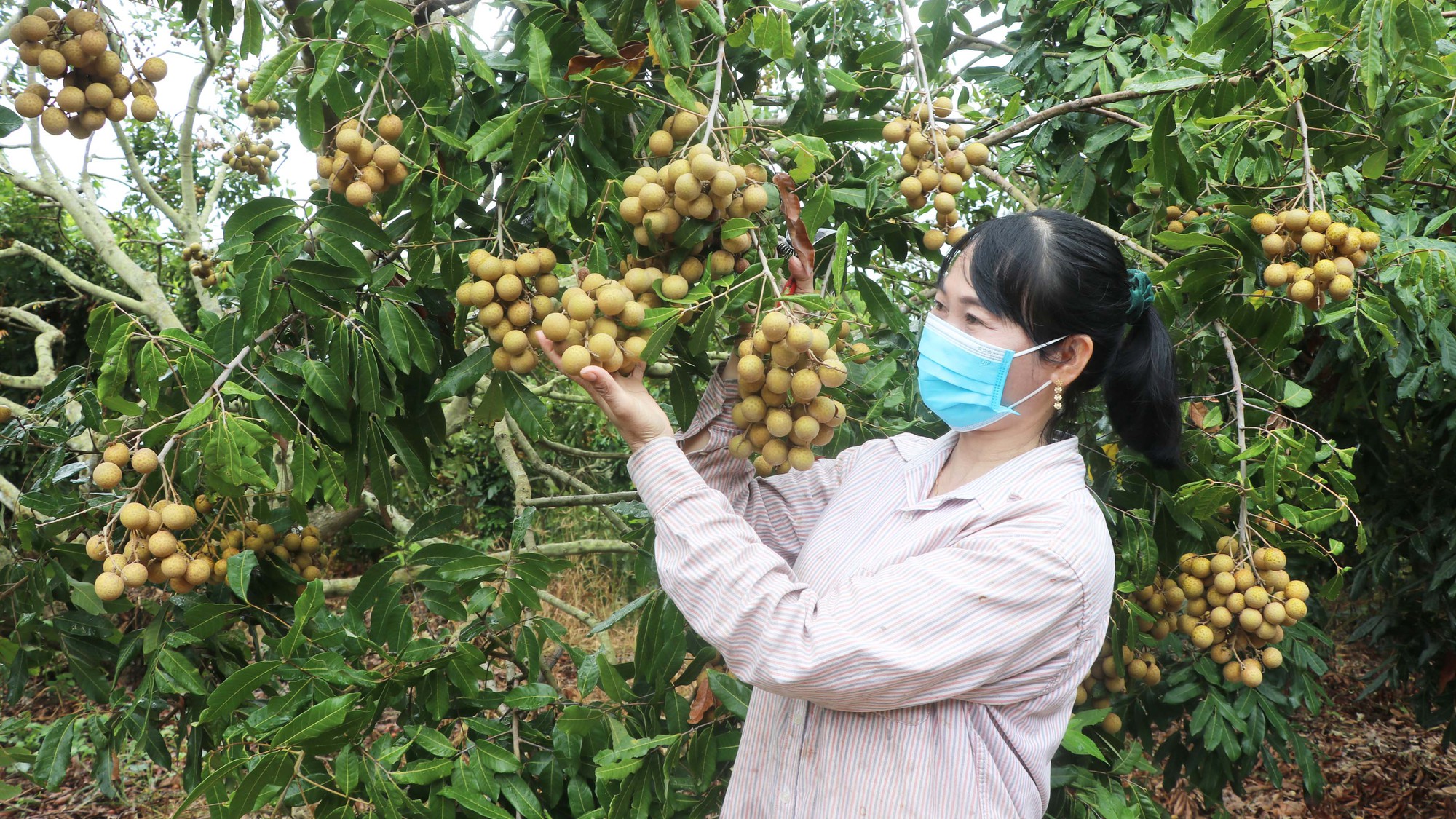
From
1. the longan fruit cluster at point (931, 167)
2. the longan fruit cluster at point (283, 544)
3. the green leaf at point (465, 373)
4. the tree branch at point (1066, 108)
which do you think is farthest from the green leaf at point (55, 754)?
the tree branch at point (1066, 108)

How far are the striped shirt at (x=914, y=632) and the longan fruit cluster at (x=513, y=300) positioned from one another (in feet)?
0.79

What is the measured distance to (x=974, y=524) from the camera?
1.33 m

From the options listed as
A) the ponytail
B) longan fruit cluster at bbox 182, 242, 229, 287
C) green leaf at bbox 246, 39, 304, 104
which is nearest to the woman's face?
the ponytail

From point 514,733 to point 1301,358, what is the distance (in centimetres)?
370

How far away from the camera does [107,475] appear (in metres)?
1.38

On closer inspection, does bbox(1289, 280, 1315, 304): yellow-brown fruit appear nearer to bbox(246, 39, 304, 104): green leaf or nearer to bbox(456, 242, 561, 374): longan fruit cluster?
bbox(456, 242, 561, 374): longan fruit cluster

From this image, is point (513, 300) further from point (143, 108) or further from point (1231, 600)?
point (1231, 600)

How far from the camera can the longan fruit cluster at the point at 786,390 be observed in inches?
47.9

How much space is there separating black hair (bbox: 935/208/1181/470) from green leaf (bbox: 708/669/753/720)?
2.61 ft

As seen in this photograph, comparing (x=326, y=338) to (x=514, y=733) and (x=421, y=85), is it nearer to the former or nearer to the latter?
(x=421, y=85)

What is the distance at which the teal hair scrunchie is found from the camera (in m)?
1.52

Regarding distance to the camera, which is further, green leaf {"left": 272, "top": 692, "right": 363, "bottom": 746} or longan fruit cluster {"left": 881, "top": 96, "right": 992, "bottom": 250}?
longan fruit cluster {"left": 881, "top": 96, "right": 992, "bottom": 250}

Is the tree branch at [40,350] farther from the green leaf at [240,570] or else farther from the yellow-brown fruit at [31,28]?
the yellow-brown fruit at [31,28]

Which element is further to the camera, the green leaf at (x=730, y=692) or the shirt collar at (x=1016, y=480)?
the green leaf at (x=730, y=692)
